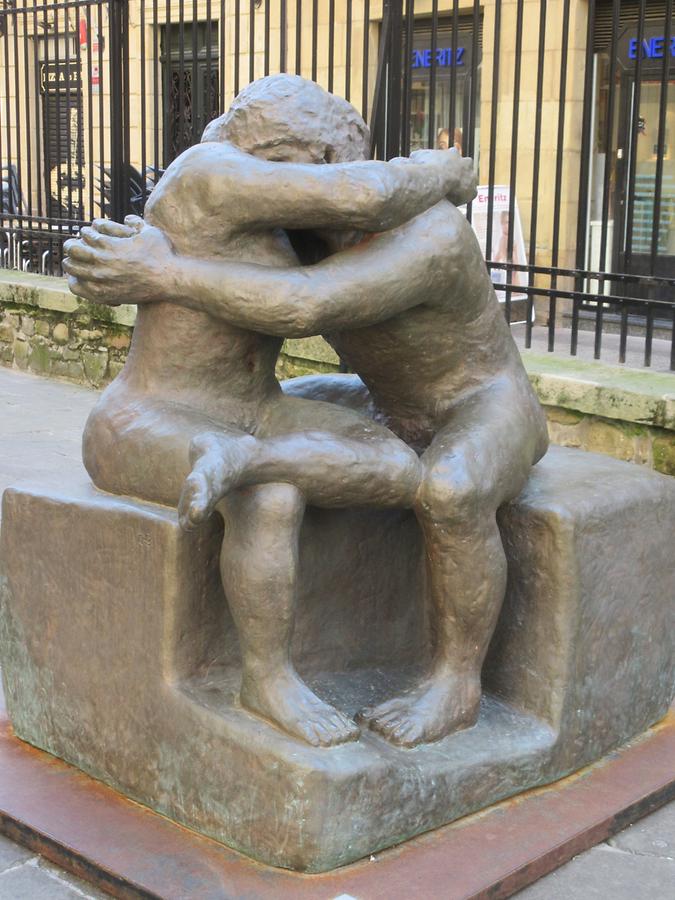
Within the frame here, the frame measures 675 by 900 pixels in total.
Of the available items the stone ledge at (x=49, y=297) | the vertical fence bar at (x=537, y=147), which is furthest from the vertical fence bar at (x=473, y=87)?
the stone ledge at (x=49, y=297)

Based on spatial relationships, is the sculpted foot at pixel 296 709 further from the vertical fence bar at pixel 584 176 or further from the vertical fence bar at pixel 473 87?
the vertical fence bar at pixel 473 87

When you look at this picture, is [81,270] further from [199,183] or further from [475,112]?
[475,112]

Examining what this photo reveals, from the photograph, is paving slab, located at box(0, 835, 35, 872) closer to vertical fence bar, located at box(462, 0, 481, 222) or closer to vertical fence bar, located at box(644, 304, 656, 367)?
vertical fence bar, located at box(644, 304, 656, 367)

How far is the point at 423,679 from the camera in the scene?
10.1ft

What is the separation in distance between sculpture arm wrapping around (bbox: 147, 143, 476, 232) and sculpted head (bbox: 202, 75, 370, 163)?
68 mm

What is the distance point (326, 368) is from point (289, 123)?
13.7ft

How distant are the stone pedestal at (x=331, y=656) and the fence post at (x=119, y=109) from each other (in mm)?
5970

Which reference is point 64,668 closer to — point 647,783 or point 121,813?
point 121,813

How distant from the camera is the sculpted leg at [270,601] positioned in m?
2.70

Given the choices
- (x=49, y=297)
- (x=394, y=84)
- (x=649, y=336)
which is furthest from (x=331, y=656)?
(x=49, y=297)

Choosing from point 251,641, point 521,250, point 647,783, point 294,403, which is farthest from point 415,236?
point 521,250

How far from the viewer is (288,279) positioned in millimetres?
2777

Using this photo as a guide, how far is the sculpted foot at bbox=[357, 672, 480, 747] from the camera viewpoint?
9.44 feet

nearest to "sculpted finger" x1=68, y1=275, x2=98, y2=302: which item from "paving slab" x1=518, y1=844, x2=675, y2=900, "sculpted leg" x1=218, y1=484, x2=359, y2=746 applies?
"sculpted leg" x1=218, y1=484, x2=359, y2=746
